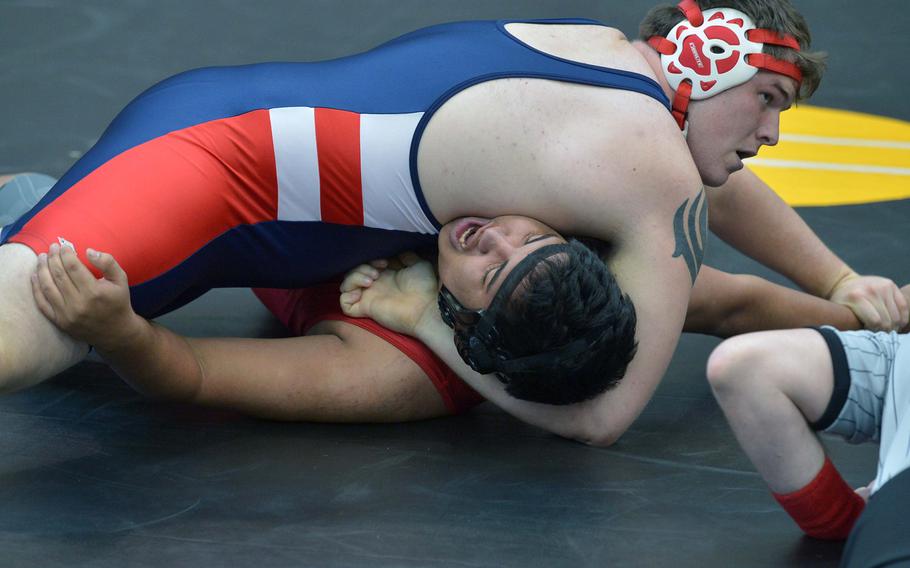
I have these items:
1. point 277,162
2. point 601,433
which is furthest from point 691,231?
point 277,162

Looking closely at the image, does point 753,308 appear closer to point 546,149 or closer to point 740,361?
point 546,149

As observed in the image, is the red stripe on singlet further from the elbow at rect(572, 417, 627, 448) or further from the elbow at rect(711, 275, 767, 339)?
the elbow at rect(711, 275, 767, 339)

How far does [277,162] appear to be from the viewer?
8.87ft

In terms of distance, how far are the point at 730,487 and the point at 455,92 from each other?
0.97m

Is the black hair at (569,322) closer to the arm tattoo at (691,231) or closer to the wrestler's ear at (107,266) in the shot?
the arm tattoo at (691,231)

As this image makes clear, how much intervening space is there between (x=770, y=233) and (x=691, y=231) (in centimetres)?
71

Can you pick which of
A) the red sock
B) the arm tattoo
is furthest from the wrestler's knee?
the arm tattoo

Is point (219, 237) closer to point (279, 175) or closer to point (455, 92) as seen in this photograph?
point (279, 175)

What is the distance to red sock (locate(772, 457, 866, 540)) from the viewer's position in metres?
2.21

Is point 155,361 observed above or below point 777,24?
below

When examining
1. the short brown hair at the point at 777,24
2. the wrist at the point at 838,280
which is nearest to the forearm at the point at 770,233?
the wrist at the point at 838,280

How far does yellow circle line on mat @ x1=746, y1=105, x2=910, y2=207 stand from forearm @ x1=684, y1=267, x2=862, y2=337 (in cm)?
84

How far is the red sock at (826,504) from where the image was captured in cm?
221

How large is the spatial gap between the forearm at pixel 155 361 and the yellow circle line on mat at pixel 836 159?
2126mm
